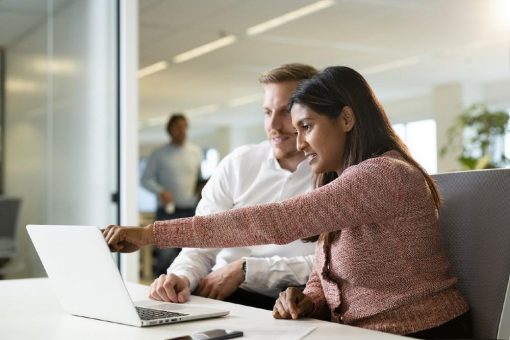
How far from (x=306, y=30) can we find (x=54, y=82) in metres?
3.40

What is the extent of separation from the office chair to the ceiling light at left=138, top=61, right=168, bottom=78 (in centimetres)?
494

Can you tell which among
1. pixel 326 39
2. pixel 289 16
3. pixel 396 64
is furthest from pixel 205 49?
pixel 396 64

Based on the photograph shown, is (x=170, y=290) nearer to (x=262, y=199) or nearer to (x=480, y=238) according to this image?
(x=262, y=199)

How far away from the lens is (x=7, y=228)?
3.62m

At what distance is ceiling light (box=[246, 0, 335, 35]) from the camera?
5.78 metres

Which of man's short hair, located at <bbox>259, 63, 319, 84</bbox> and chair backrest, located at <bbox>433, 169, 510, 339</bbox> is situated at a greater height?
man's short hair, located at <bbox>259, 63, 319, 84</bbox>

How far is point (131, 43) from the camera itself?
153 inches

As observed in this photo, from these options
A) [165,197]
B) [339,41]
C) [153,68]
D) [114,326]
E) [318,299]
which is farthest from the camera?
[153,68]

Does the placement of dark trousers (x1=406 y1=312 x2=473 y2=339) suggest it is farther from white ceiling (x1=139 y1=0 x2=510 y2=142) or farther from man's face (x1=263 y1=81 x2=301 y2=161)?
white ceiling (x1=139 y1=0 x2=510 y2=142)

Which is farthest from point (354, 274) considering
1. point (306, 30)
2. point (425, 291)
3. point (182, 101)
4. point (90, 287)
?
point (182, 101)

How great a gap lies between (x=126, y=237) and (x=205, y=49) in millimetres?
6387

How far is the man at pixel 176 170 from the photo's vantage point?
251 inches

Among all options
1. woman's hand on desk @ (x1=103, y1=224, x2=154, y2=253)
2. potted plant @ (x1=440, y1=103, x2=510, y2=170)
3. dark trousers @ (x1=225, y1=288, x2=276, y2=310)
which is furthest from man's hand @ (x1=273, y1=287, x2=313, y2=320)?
potted plant @ (x1=440, y1=103, x2=510, y2=170)

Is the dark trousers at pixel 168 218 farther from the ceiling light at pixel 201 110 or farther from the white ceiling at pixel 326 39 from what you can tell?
the ceiling light at pixel 201 110
